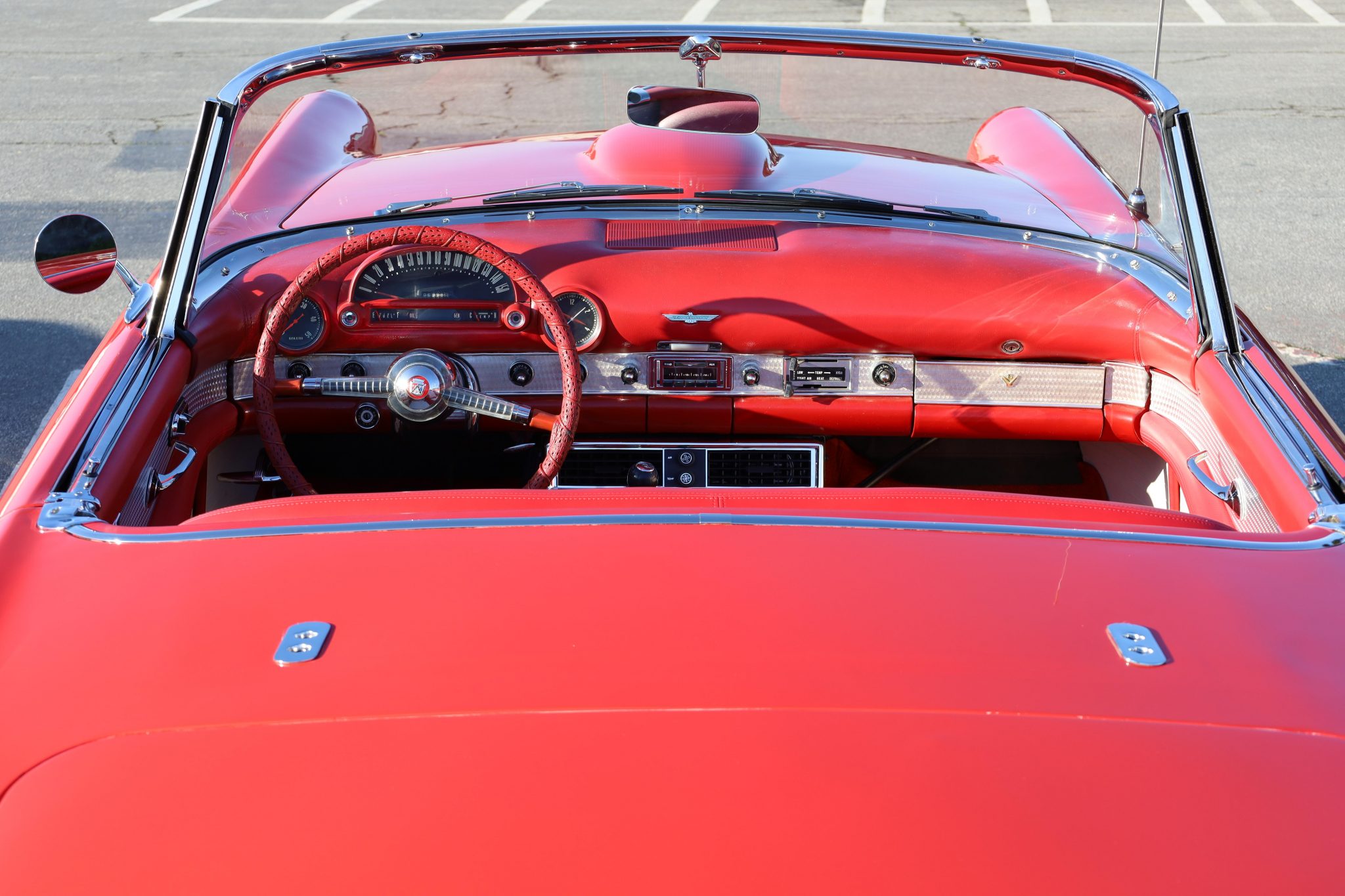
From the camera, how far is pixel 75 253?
7.25ft

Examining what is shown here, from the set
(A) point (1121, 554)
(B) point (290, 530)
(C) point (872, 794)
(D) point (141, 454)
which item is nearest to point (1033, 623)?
(A) point (1121, 554)

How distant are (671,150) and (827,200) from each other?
1.19ft

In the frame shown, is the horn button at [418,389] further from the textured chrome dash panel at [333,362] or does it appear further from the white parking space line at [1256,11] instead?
the white parking space line at [1256,11]

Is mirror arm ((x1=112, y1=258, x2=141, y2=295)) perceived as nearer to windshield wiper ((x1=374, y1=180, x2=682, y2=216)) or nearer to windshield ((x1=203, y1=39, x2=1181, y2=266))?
windshield ((x1=203, y1=39, x2=1181, y2=266))

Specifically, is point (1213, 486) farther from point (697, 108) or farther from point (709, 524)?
point (697, 108)

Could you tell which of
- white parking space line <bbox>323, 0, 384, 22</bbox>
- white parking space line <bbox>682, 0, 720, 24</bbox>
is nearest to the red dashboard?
white parking space line <bbox>682, 0, 720, 24</bbox>

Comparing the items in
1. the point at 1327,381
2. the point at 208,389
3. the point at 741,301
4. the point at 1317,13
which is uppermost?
the point at 1317,13

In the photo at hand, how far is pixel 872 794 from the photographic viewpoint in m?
1.15

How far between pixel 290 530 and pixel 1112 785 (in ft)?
3.54

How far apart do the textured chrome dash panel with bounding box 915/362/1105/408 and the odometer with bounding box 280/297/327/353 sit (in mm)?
1274

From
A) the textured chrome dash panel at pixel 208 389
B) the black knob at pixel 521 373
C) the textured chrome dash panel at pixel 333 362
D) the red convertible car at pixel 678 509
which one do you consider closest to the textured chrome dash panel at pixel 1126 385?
the red convertible car at pixel 678 509

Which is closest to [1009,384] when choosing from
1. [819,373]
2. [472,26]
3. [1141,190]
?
[819,373]

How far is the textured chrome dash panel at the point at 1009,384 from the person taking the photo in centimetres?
250

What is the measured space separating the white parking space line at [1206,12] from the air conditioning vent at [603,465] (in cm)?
965
